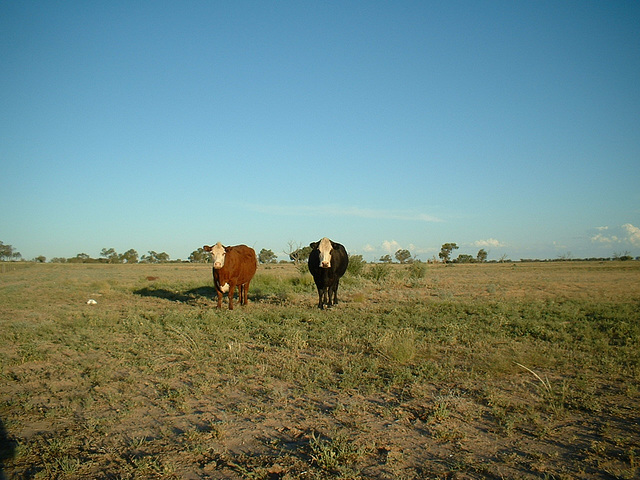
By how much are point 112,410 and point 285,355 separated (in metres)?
2.81

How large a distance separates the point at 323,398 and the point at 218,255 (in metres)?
7.80

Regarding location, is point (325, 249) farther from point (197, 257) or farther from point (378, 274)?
point (197, 257)

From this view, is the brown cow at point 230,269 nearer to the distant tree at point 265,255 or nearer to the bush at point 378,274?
the bush at point 378,274

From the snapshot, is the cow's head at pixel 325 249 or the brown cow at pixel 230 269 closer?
the brown cow at pixel 230 269

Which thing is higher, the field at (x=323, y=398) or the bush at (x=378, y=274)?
the bush at (x=378, y=274)

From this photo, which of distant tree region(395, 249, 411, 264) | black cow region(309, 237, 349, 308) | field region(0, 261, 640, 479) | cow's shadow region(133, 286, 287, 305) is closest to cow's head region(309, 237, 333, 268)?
black cow region(309, 237, 349, 308)

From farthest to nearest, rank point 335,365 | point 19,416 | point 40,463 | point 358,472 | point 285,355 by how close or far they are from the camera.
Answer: point 285,355
point 335,365
point 19,416
point 40,463
point 358,472

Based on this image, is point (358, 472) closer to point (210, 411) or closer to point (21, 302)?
point (210, 411)

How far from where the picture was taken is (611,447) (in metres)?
3.68

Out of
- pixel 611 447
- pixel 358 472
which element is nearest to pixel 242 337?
pixel 358 472

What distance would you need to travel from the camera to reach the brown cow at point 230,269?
12.0 metres

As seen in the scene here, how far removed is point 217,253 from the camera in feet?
39.4

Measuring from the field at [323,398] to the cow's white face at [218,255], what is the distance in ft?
7.71

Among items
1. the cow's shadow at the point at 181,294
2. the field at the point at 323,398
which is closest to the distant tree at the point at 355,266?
the cow's shadow at the point at 181,294
